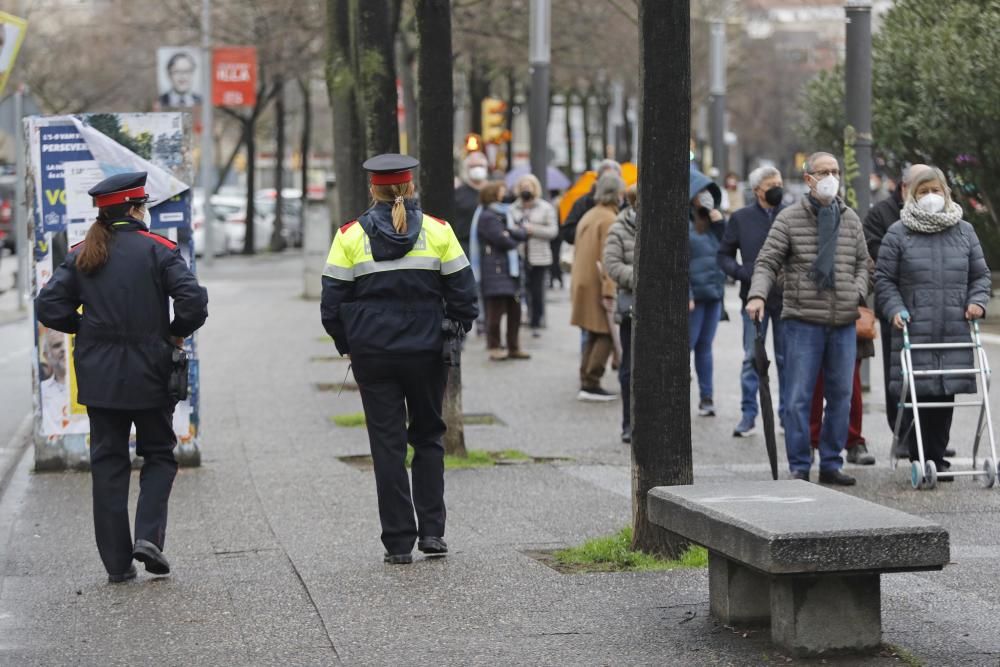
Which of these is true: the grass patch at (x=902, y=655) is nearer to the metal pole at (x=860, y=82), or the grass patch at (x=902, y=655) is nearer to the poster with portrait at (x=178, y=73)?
the metal pole at (x=860, y=82)

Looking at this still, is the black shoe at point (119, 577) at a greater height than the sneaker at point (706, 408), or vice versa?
the black shoe at point (119, 577)

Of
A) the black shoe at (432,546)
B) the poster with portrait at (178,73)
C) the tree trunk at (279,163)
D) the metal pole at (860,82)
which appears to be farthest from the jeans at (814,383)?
the tree trunk at (279,163)

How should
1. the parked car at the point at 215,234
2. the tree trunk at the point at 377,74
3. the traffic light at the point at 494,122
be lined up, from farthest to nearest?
the parked car at the point at 215,234, the traffic light at the point at 494,122, the tree trunk at the point at 377,74

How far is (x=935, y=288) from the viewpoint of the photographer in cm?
991

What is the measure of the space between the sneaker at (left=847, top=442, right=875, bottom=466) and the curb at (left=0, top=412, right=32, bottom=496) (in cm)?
501

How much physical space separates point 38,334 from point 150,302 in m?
3.34

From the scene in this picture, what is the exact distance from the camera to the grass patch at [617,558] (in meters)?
7.44

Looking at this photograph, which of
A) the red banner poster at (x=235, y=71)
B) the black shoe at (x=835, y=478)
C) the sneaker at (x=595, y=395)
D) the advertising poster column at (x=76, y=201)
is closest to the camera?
the black shoe at (x=835, y=478)

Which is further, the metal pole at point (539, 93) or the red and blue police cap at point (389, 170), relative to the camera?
the metal pole at point (539, 93)

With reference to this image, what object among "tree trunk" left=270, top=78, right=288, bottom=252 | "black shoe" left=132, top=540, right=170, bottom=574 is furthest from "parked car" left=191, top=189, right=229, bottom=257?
"black shoe" left=132, top=540, right=170, bottom=574

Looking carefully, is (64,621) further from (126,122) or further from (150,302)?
(126,122)

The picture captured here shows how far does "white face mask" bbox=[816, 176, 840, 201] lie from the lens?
9.77 meters

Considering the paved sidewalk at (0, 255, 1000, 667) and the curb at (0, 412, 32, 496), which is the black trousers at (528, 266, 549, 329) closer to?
the paved sidewalk at (0, 255, 1000, 667)

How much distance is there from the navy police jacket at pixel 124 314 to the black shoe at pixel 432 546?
1236 millimetres
